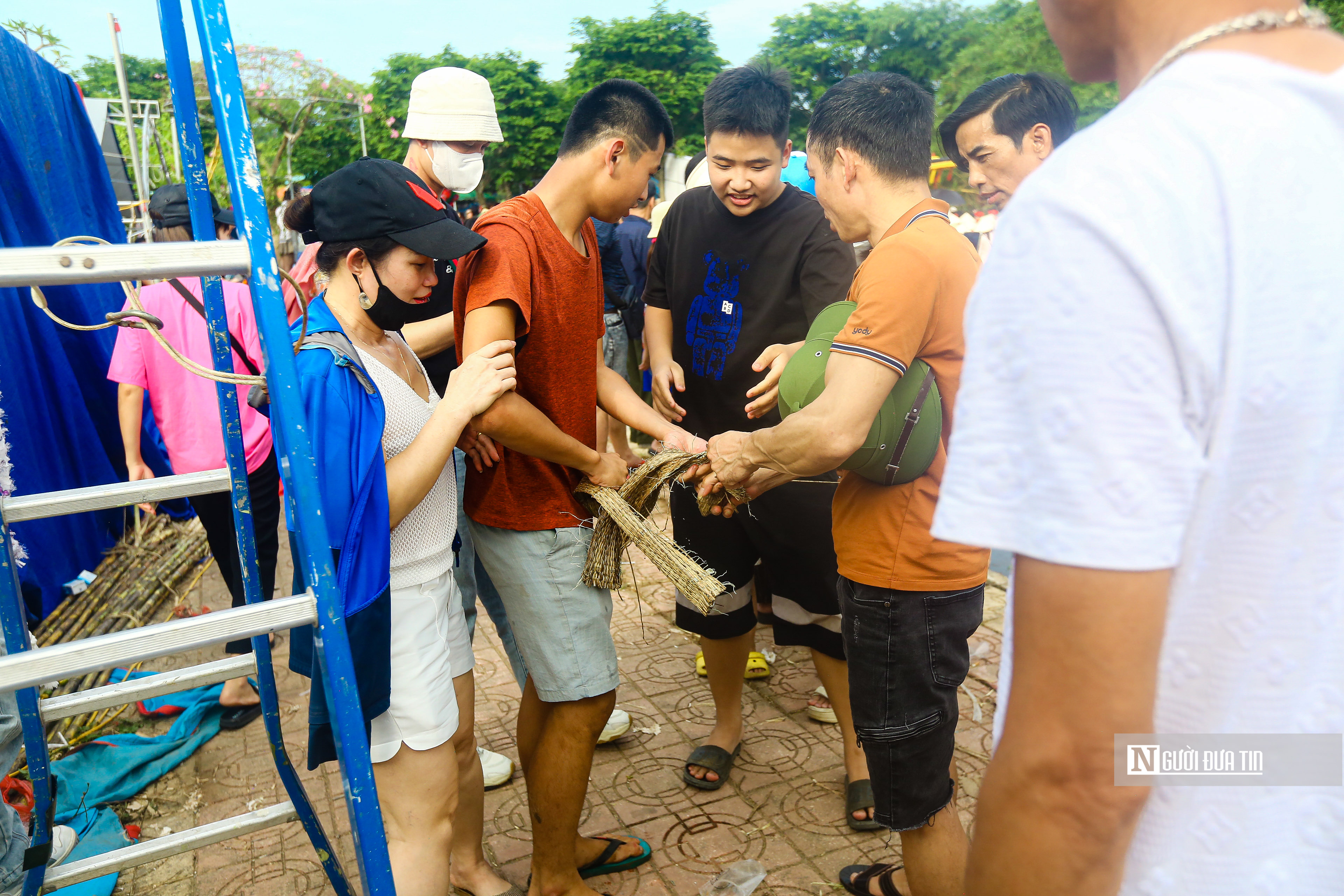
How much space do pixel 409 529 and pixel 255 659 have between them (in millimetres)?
568

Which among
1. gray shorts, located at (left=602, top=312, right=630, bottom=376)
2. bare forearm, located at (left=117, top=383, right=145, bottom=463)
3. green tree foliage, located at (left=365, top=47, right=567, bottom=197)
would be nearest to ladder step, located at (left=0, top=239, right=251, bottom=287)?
bare forearm, located at (left=117, top=383, right=145, bottom=463)

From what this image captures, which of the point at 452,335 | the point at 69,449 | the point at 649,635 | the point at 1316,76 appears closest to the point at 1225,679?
the point at 1316,76

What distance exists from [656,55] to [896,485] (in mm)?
44050

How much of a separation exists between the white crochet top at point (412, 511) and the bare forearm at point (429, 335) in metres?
1.05

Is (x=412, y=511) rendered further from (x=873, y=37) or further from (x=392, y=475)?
(x=873, y=37)

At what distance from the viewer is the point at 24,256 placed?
1.22 m

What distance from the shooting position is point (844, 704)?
326cm

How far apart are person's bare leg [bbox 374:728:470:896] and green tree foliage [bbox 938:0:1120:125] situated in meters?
31.4

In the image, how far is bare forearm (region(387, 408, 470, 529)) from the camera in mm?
1955

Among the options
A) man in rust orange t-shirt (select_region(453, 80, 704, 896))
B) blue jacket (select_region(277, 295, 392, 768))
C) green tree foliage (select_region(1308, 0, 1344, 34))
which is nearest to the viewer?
blue jacket (select_region(277, 295, 392, 768))

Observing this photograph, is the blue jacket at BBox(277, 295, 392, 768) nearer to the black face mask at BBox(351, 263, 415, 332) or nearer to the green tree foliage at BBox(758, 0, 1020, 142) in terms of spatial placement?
the black face mask at BBox(351, 263, 415, 332)

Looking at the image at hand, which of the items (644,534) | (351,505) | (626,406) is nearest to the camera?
(351,505)

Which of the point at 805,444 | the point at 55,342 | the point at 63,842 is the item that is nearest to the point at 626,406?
the point at 805,444

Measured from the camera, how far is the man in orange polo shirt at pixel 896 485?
6.93 ft
